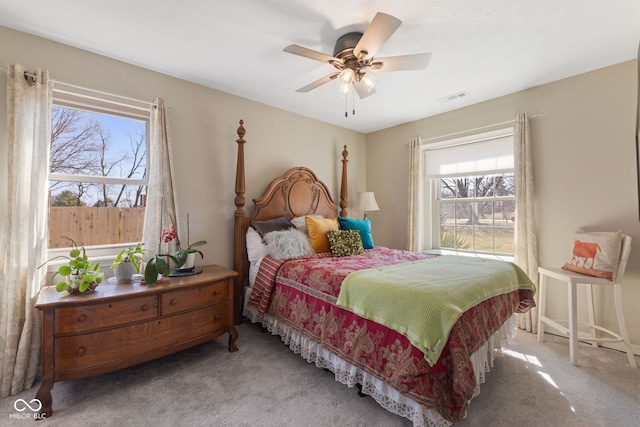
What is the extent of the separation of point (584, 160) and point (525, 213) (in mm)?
690

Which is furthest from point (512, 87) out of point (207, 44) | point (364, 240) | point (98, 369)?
point (98, 369)

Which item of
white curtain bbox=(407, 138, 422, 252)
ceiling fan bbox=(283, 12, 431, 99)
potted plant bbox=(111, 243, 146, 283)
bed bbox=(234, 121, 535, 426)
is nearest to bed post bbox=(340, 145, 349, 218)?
bed bbox=(234, 121, 535, 426)

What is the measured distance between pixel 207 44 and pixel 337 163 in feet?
8.03

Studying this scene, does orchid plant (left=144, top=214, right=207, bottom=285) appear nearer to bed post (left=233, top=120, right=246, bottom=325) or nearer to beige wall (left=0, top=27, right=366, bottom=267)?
beige wall (left=0, top=27, right=366, bottom=267)

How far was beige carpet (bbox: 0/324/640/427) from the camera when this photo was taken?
1.58 m


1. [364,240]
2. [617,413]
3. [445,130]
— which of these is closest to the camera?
[617,413]

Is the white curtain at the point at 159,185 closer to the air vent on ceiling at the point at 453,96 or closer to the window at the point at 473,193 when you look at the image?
the air vent on ceiling at the point at 453,96

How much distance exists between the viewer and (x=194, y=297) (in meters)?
2.14

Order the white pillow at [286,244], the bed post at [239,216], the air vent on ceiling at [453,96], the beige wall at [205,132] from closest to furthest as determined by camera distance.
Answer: the beige wall at [205,132]
the white pillow at [286,244]
the bed post at [239,216]
the air vent on ceiling at [453,96]

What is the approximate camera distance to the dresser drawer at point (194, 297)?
2.01 meters

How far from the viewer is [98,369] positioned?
68.6 inches

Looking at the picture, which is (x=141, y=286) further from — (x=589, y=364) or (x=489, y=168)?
(x=489, y=168)

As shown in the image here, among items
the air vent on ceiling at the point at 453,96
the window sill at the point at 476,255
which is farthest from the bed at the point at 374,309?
the air vent on ceiling at the point at 453,96

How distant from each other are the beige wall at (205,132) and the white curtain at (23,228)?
181 mm
